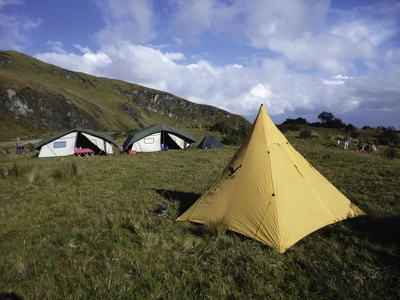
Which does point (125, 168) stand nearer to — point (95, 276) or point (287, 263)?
point (95, 276)

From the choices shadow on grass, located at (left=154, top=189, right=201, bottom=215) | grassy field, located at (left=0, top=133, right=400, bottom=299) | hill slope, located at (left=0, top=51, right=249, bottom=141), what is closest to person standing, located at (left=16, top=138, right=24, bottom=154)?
hill slope, located at (left=0, top=51, right=249, bottom=141)

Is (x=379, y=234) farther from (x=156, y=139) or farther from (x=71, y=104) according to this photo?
(x=71, y=104)

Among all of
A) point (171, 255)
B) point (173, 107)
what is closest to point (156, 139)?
point (171, 255)

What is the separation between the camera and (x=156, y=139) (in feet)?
70.9

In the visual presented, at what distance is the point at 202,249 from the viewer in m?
4.47

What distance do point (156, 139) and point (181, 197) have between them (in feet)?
47.6

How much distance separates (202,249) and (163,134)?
17.9 metres

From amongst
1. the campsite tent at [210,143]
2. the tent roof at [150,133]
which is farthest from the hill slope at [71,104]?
the campsite tent at [210,143]

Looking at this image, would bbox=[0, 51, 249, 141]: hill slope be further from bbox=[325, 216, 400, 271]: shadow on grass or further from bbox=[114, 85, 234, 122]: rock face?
bbox=[325, 216, 400, 271]: shadow on grass

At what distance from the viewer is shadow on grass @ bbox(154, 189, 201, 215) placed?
6.98m

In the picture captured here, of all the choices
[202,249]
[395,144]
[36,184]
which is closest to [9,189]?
[36,184]

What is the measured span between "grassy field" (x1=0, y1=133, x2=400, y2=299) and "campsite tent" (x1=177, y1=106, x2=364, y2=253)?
0.25m

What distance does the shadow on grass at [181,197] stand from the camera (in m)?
6.98

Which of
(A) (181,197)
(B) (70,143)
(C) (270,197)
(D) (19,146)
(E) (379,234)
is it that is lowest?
(D) (19,146)
